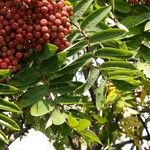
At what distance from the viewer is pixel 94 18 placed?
2.58 meters

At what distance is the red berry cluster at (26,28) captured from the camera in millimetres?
2410

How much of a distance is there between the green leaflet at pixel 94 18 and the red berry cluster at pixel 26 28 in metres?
0.13

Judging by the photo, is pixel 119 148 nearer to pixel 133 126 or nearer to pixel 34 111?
pixel 133 126

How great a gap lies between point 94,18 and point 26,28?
1.19ft

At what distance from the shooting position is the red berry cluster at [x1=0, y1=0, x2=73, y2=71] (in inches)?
94.9

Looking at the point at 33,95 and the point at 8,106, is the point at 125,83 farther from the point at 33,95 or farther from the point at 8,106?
the point at 8,106

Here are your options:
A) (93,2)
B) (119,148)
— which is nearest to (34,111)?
(93,2)

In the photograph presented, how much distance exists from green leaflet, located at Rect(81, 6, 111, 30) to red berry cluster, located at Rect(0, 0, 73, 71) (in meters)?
0.13

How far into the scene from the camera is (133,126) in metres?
4.28

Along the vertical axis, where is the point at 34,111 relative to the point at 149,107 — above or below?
above

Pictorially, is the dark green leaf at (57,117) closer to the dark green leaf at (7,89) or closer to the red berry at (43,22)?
the dark green leaf at (7,89)

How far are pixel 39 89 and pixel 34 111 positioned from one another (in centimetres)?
13

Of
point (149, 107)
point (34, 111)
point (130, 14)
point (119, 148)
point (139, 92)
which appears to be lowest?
point (119, 148)

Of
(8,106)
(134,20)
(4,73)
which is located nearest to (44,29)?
(4,73)
